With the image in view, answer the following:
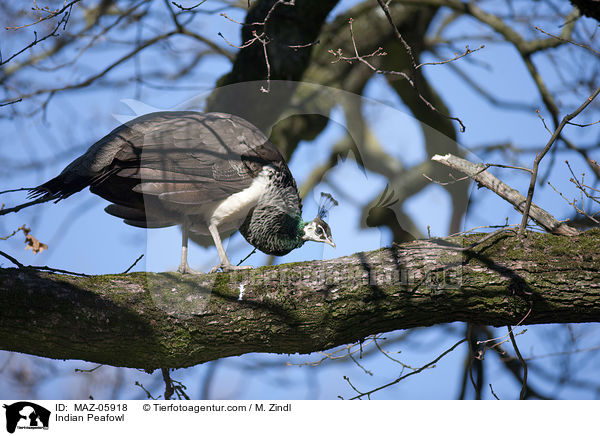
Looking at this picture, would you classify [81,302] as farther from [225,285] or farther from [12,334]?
[225,285]

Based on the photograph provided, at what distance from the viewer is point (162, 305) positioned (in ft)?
8.33

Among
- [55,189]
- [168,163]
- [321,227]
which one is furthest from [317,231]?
[55,189]

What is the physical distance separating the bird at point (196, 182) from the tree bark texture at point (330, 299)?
0.65m

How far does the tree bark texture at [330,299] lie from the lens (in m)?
2.52

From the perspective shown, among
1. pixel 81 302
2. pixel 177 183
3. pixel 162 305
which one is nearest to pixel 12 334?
pixel 81 302

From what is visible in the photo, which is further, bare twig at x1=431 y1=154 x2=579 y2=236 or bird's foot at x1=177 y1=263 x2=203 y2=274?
bird's foot at x1=177 y1=263 x2=203 y2=274

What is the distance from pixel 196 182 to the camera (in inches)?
130

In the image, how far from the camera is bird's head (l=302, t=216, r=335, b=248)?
3738 mm
